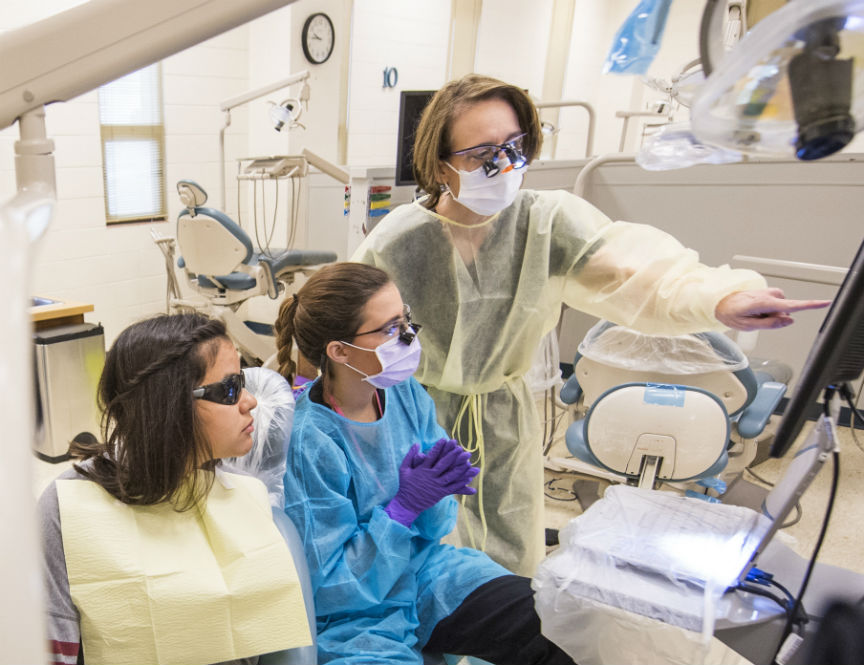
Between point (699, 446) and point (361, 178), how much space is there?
159 centimetres

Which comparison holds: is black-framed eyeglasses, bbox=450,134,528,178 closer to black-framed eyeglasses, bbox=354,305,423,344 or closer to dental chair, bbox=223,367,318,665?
black-framed eyeglasses, bbox=354,305,423,344

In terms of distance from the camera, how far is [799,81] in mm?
464

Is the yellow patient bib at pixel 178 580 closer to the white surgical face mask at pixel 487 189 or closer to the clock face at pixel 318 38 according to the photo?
the white surgical face mask at pixel 487 189

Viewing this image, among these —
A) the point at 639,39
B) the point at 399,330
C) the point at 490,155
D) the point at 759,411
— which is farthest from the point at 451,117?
the point at 759,411

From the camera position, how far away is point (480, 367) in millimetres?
1638

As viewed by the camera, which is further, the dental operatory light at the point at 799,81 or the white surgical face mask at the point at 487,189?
the white surgical face mask at the point at 487,189

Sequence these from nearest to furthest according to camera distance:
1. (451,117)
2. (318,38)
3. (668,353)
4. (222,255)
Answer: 1. (451,117)
2. (668,353)
3. (222,255)
4. (318,38)

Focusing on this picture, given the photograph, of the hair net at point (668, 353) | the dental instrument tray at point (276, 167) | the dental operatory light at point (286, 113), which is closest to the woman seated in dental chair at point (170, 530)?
the hair net at point (668, 353)

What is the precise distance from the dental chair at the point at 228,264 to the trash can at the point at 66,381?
587 millimetres

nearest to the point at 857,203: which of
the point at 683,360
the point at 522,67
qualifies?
the point at 683,360

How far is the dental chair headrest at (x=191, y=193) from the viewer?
3.29m

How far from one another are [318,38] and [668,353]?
11.4 ft

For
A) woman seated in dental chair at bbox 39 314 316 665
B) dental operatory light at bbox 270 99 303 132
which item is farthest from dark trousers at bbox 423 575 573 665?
dental operatory light at bbox 270 99 303 132

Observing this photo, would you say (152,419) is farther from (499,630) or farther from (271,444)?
(499,630)
